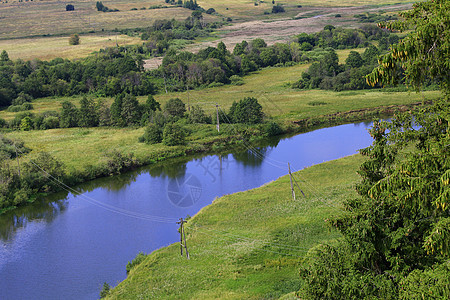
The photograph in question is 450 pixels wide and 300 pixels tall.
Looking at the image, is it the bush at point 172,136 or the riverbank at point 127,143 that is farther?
the bush at point 172,136

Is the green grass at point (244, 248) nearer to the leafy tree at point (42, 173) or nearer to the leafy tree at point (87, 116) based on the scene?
the leafy tree at point (42, 173)

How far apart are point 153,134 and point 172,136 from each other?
236 cm

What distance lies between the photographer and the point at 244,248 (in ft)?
94.8

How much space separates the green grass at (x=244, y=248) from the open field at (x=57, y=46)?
82.7 m

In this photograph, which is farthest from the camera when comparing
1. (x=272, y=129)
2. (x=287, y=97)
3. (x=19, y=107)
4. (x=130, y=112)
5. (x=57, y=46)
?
(x=57, y=46)

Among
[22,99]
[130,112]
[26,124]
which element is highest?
[22,99]

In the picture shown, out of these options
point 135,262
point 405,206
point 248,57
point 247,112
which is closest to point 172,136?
point 247,112

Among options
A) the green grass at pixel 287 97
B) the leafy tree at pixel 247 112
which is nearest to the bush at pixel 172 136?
the leafy tree at pixel 247 112

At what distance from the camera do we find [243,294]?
2356 cm

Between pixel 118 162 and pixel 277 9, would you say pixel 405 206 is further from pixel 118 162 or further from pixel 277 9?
pixel 277 9

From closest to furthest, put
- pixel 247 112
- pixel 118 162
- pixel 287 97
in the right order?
pixel 118 162 < pixel 247 112 < pixel 287 97

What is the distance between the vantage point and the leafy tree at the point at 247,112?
2399 inches

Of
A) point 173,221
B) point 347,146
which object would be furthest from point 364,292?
point 347,146

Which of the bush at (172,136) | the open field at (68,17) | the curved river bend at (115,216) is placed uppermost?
the open field at (68,17)
